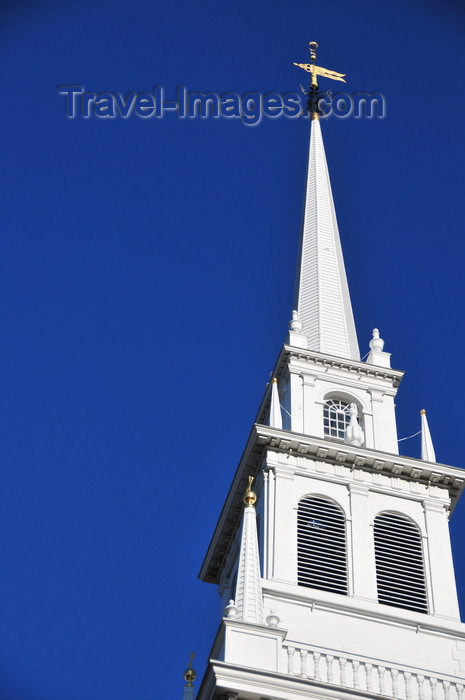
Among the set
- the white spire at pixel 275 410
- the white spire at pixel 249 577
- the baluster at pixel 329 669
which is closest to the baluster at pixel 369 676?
the baluster at pixel 329 669

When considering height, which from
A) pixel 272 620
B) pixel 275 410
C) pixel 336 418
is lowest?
pixel 272 620

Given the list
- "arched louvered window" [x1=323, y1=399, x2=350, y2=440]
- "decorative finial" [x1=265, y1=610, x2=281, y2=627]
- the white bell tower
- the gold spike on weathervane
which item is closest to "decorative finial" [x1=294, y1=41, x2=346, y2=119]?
the gold spike on weathervane

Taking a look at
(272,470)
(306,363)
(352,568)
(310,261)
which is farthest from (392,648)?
(310,261)

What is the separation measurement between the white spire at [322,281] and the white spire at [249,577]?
13.1 metres

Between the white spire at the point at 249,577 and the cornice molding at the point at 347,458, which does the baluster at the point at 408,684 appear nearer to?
the white spire at the point at 249,577

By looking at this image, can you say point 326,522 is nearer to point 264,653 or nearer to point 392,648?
point 392,648

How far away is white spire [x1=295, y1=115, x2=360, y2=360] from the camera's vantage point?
2197 inches

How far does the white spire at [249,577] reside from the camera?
1571 inches

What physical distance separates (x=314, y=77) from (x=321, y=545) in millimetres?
34036

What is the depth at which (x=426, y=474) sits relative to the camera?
160ft

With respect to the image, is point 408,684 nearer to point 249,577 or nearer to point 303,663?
point 303,663

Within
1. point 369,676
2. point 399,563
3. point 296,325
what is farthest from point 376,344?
point 369,676

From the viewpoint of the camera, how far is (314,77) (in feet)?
242

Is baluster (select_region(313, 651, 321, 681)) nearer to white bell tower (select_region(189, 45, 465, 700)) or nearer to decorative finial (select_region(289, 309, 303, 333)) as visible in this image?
white bell tower (select_region(189, 45, 465, 700))
